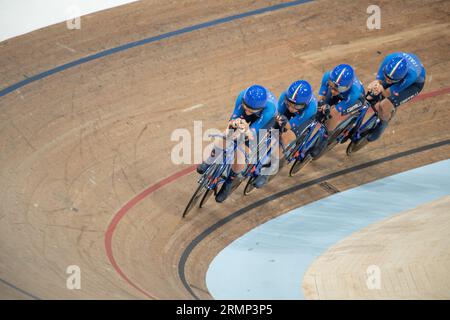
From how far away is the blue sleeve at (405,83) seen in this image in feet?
21.3

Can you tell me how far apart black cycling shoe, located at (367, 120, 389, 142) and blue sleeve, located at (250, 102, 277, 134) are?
1466 mm

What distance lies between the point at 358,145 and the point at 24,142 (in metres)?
3.14

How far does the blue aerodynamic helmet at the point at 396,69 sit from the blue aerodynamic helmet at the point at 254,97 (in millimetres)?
1461

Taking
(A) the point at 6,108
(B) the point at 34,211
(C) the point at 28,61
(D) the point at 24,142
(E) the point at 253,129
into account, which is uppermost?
(C) the point at 28,61

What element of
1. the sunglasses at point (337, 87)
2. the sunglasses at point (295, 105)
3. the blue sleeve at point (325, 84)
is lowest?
the sunglasses at point (295, 105)

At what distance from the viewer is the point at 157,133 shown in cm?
686

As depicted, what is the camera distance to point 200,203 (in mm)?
6273

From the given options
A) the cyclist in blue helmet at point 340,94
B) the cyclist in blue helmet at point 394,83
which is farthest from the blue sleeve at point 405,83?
the cyclist in blue helmet at point 340,94

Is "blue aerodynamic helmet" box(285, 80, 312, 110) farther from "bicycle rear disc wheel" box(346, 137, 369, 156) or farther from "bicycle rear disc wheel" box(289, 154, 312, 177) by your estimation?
"bicycle rear disc wheel" box(346, 137, 369, 156)

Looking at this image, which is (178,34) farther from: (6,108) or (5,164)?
(5,164)

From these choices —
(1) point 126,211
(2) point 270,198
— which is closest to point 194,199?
(1) point 126,211

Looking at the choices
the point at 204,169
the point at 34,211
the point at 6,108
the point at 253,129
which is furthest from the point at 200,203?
the point at 6,108

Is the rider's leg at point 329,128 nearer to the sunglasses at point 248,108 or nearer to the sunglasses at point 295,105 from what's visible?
the sunglasses at point 295,105

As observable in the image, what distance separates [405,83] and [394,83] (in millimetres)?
97
